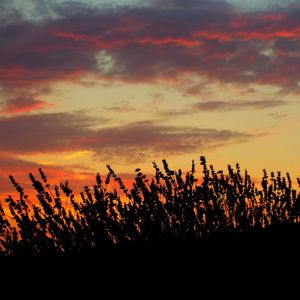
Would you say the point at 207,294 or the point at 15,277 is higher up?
the point at 15,277

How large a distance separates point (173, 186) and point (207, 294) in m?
2.51

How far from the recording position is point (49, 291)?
435cm

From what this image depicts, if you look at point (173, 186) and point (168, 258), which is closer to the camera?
point (168, 258)

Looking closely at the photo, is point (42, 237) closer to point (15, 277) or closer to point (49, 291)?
point (15, 277)

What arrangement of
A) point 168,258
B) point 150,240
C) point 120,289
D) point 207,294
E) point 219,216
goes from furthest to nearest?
point 219,216, point 150,240, point 168,258, point 120,289, point 207,294

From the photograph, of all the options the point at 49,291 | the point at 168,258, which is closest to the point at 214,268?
the point at 168,258

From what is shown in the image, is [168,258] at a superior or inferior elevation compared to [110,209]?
inferior

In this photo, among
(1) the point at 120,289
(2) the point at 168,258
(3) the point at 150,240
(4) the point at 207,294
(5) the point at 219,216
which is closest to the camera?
(4) the point at 207,294

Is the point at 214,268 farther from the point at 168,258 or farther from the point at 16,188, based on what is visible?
the point at 16,188

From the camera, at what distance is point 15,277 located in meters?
4.82

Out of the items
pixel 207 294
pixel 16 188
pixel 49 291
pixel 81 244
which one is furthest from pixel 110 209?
pixel 207 294

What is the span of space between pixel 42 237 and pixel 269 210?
8.65 ft

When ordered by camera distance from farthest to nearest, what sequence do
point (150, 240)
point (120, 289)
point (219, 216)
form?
point (219, 216), point (150, 240), point (120, 289)

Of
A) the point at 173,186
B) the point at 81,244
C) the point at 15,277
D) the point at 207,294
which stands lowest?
the point at 207,294
